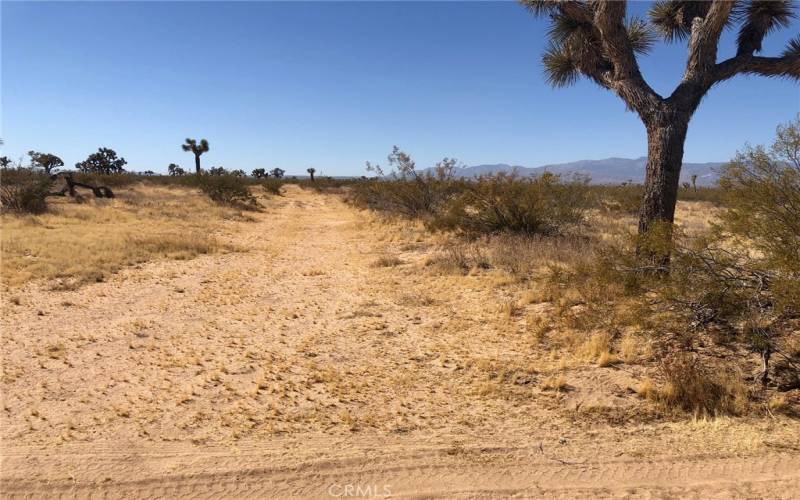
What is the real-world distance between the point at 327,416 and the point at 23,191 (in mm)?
19718

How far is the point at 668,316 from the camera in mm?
5137

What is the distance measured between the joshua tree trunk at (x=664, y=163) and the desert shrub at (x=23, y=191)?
20.3 meters

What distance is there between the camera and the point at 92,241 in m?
11.9

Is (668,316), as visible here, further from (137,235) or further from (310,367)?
(137,235)

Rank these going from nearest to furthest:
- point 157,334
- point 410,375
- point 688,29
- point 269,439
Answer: point 269,439 → point 410,375 → point 157,334 → point 688,29

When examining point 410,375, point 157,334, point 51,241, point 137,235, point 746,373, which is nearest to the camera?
point 746,373

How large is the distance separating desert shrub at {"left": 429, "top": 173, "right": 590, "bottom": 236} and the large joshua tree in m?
3.85

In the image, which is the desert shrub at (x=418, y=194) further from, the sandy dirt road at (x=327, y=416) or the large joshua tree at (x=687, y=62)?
the sandy dirt road at (x=327, y=416)

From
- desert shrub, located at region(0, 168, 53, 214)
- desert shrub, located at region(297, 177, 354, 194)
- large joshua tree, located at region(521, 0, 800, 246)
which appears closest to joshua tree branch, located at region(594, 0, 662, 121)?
large joshua tree, located at region(521, 0, 800, 246)

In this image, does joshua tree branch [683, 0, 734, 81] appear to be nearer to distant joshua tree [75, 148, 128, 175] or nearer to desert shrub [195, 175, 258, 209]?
desert shrub [195, 175, 258, 209]


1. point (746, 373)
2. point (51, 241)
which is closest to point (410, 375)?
point (746, 373)

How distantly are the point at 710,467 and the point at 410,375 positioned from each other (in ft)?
8.54

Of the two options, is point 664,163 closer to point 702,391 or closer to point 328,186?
point 702,391
